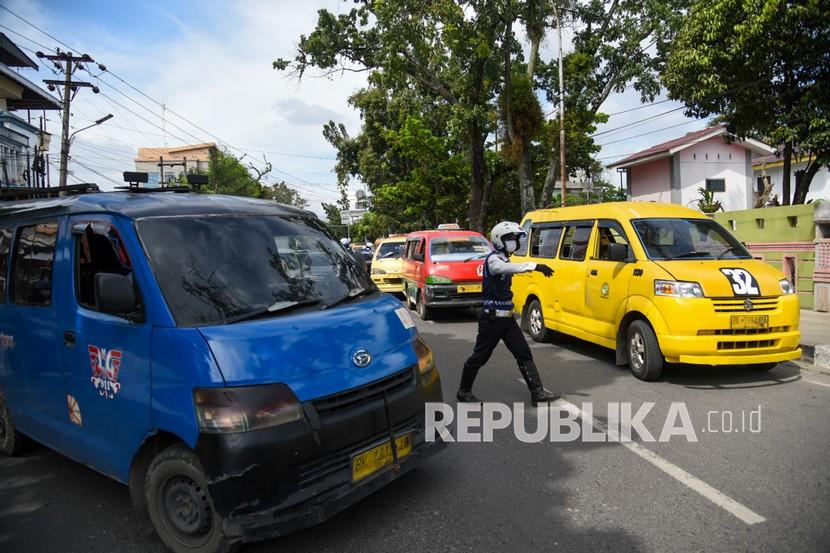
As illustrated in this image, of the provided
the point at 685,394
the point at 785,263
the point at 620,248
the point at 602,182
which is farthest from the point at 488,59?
the point at 602,182

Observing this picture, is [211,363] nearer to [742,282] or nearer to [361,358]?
[361,358]

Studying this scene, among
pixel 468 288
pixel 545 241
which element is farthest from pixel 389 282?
pixel 545 241

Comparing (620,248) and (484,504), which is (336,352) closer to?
(484,504)

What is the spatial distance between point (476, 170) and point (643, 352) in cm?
1784

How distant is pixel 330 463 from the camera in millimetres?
2922

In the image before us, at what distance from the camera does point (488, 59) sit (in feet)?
64.0

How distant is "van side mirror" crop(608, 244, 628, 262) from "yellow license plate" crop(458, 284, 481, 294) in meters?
4.77

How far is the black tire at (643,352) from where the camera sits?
19.8ft

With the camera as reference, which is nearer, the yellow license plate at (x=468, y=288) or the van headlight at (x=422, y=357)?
the van headlight at (x=422, y=357)

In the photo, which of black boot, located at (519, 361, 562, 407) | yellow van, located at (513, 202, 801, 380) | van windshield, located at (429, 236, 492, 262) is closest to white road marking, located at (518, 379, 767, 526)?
black boot, located at (519, 361, 562, 407)

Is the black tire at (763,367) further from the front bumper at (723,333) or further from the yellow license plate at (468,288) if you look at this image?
the yellow license plate at (468,288)

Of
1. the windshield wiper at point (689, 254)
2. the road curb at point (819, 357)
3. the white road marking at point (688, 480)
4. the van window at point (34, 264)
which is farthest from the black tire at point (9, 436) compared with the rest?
the road curb at point (819, 357)

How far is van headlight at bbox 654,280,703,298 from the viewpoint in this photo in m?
5.83

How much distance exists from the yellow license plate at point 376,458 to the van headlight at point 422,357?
0.45 meters
